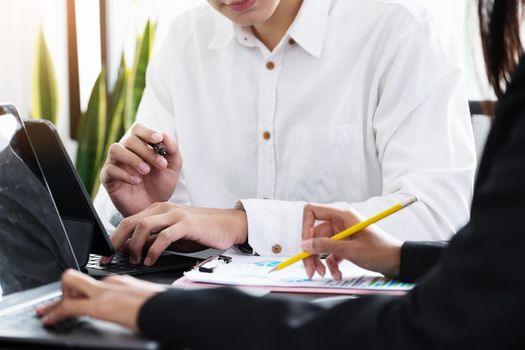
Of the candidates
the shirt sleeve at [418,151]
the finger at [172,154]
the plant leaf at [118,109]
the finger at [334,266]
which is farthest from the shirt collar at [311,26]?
the plant leaf at [118,109]

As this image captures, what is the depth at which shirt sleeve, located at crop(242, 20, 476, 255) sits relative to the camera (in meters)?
1.41

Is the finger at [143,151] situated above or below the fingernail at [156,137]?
below

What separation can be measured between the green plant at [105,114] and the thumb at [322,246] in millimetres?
2266

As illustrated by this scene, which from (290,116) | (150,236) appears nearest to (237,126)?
(290,116)

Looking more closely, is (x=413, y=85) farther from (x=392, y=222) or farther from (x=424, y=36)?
(x=392, y=222)

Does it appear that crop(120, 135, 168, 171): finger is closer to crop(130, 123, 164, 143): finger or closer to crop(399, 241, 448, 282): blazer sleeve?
crop(130, 123, 164, 143): finger

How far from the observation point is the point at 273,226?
1373 millimetres

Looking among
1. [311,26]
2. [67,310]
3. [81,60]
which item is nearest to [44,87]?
[81,60]

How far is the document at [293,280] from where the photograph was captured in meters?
1.04

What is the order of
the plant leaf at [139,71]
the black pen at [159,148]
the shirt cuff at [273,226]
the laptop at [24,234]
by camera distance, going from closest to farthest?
the laptop at [24,234], the shirt cuff at [273,226], the black pen at [159,148], the plant leaf at [139,71]

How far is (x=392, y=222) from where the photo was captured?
1458 millimetres

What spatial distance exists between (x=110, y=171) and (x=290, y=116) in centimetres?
43

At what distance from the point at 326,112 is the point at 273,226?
434 millimetres

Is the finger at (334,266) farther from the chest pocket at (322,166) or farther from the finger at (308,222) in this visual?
the chest pocket at (322,166)
